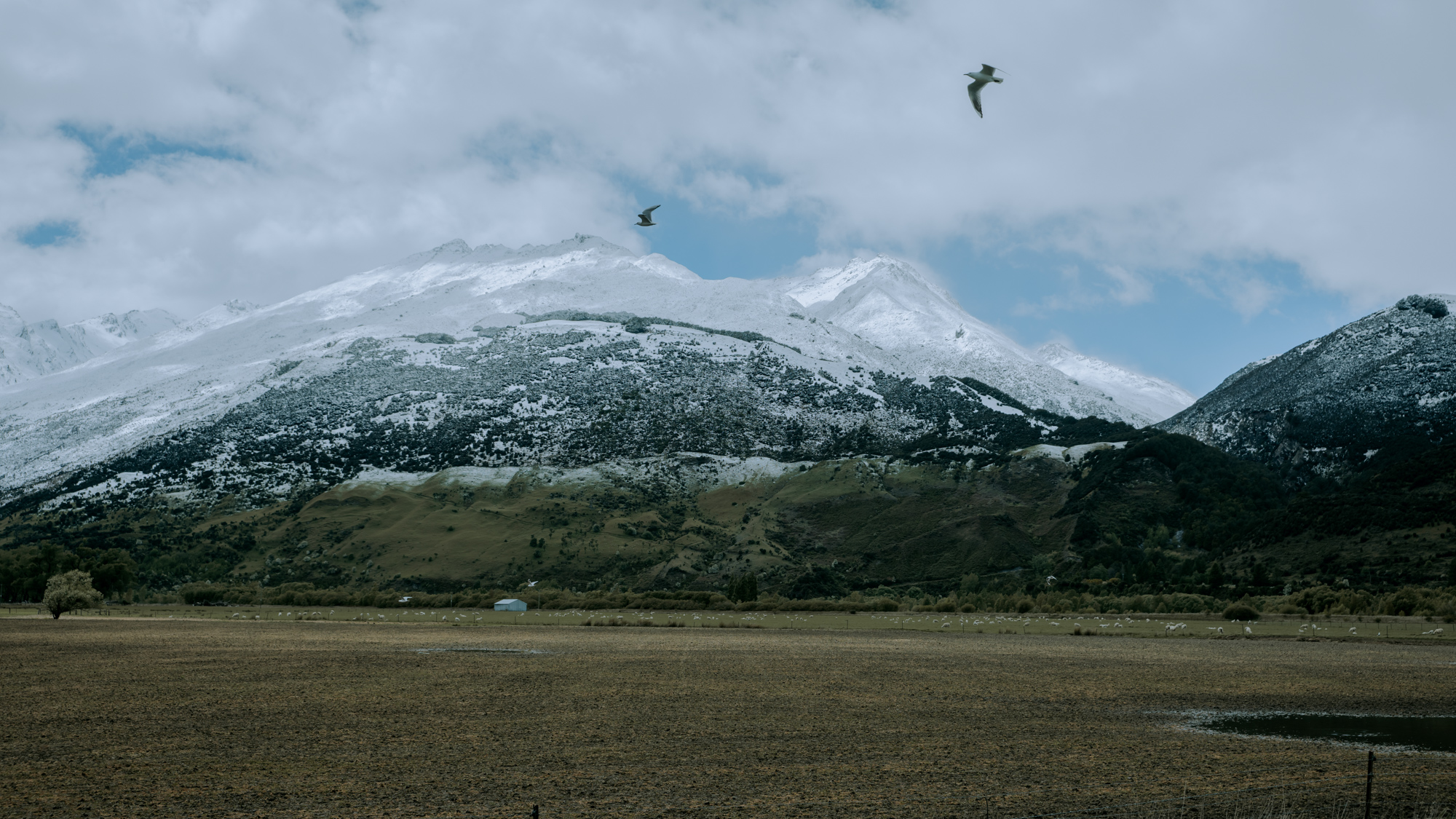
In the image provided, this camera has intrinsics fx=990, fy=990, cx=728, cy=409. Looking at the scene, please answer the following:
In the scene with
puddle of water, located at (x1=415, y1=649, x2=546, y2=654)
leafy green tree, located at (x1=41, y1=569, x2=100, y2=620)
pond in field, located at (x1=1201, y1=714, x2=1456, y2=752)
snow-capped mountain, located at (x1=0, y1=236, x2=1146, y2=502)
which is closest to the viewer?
pond in field, located at (x1=1201, y1=714, x2=1456, y2=752)

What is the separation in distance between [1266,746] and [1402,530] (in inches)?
2883

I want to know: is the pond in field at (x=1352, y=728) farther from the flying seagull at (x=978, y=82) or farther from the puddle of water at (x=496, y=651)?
the puddle of water at (x=496, y=651)

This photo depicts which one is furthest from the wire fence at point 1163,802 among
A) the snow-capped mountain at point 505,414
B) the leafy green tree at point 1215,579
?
the snow-capped mountain at point 505,414

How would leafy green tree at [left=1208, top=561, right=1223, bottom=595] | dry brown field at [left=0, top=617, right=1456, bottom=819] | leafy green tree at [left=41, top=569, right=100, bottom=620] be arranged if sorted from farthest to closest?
leafy green tree at [left=1208, top=561, right=1223, bottom=595] < leafy green tree at [left=41, top=569, right=100, bottom=620] < dry brown field at [left=0, top=617, right=1456, bottom=819]

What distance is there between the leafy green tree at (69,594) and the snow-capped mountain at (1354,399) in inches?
4617

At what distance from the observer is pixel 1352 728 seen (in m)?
20.5

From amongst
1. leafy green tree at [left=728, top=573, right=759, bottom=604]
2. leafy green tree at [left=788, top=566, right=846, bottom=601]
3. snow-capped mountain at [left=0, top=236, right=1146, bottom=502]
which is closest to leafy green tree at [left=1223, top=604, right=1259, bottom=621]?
leafy green tree at [left=728, top=573, right=759, bottom=604]

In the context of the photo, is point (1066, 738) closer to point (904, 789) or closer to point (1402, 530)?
point (904, 789)

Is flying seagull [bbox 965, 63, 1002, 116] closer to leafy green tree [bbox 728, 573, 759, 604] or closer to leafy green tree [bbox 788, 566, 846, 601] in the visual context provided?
leafy green tree [bbox 728, 573, 759, 604]

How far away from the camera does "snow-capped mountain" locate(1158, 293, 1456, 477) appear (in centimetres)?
10931

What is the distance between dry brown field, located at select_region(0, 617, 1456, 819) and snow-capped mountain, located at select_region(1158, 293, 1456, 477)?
8483 centimetres

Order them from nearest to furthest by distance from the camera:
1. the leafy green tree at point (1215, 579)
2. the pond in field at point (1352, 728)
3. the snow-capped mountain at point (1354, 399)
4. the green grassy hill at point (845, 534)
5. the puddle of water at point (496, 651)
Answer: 1. the pond in field at point (1352, 728)
2. the puddle of water at point (496, 651)
3. the leafy green tree at point (1215, 579)
4. the green grassy hill at point (845, 534)
5. the snow-capped mountain at point (1354, 399)

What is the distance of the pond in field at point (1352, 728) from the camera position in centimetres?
1881

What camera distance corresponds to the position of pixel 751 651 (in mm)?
38156
